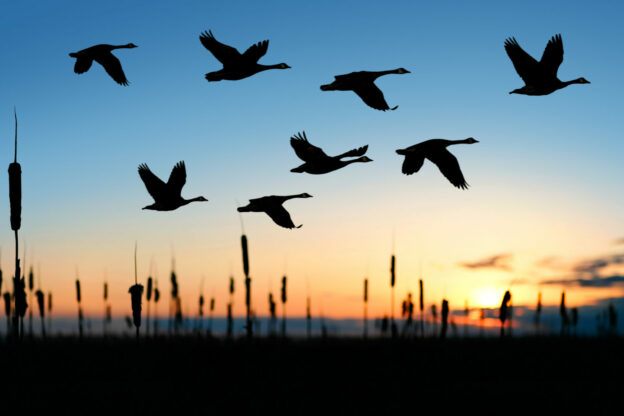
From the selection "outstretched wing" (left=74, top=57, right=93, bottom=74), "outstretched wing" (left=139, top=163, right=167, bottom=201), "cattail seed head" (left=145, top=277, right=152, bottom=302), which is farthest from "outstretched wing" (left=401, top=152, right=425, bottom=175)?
"cattail seed head" (left=145, top=277, right=152, bottom=302)

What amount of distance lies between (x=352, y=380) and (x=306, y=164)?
6941 mm

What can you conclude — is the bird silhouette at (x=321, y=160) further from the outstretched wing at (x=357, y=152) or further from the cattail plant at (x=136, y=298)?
the cattail plant at (x=136, y=298)

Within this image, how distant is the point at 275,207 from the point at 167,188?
156 cm

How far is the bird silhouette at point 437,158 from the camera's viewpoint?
9102 mm

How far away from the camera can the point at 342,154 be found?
8359 mm

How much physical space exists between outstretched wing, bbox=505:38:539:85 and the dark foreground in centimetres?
519

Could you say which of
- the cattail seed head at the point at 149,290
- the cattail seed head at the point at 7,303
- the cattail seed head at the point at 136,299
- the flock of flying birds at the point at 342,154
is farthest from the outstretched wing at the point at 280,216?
the cattail seed head at the point at 7,303

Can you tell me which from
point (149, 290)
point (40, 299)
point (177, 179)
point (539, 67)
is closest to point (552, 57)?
point (539, 67)

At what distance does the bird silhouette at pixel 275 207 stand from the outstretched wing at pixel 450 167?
194cm

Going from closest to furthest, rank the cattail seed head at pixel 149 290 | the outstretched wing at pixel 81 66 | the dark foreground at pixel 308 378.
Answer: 1. the dark foreground at pixel 308 378
2. the outstretched wing at pixel 81 66
3. the cattail seed head at pixel 149 290

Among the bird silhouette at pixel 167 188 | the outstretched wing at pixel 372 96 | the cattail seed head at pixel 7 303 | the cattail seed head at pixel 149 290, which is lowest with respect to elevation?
the cattail seed head at pixel 7 303

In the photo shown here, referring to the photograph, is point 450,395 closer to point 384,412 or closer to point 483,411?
point 483,411

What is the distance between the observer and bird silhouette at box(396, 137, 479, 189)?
9.10 metres

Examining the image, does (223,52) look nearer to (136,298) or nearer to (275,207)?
(275,207)
